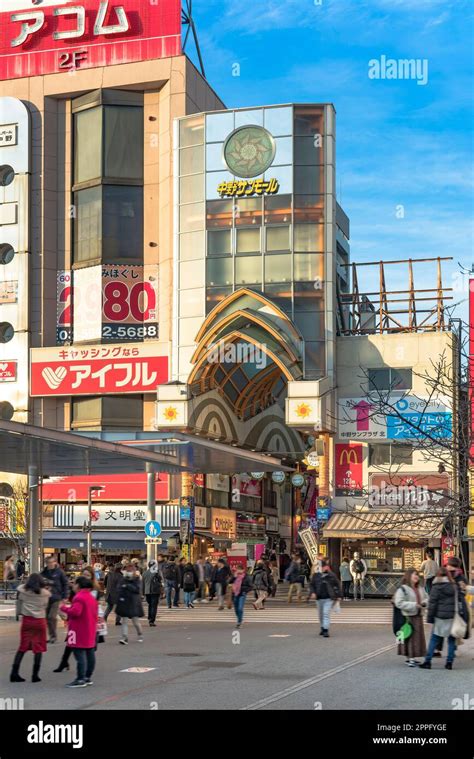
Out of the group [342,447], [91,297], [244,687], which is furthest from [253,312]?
[244,687]

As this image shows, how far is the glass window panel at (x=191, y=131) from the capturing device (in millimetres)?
55375

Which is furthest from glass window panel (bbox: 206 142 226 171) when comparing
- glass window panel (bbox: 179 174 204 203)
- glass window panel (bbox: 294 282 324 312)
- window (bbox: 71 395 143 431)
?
window (bbox: 71 395 143 431)

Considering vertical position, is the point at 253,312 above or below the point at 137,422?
above

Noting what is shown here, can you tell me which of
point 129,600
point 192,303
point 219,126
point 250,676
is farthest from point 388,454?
point 250,676

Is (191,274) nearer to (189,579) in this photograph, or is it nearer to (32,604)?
(189,579)

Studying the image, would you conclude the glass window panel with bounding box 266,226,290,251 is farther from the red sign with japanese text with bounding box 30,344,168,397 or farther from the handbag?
the handbag

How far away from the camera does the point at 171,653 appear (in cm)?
2197

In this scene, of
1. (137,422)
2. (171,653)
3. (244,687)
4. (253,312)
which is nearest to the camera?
(244,687)

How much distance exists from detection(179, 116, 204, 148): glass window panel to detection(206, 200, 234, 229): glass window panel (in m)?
3.35

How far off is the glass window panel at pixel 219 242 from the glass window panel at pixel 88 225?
8625mm

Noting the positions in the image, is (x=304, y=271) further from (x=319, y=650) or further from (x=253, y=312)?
(x=319, y=650)

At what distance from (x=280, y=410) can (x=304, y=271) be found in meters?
15.3

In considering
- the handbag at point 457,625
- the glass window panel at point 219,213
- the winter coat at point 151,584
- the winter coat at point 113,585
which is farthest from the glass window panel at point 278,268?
the handbag at point 457,625
